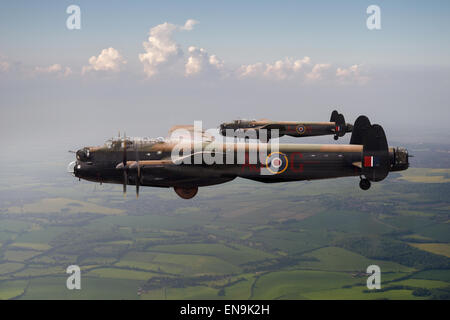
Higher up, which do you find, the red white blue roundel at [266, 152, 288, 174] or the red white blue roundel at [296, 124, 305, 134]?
the red white blue roundel at [296, 124, 305, 134]

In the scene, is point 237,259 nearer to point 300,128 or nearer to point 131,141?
point 300,128

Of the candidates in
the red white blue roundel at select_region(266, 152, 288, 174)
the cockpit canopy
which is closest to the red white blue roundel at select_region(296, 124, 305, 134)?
the red white blue roundel at select_region(266, 152, 288, 174)

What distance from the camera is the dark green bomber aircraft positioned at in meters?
30.0

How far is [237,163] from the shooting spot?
105 feet

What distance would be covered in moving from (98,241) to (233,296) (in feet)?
250

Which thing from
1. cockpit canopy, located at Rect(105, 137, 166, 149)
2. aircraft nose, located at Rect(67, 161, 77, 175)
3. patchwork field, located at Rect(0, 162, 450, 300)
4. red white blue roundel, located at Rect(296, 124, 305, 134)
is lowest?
patchwork field, located at Rect(0, 162, 450, 300)

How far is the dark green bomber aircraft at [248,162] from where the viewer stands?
98.4 feet

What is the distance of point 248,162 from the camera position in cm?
3178

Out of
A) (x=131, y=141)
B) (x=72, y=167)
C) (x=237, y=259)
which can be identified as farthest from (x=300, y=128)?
(x=237, y=259)

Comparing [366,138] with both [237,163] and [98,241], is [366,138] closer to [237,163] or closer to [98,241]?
[237,163]

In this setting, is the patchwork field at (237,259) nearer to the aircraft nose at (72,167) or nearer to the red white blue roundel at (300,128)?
the red white blue roundel at (300,128)

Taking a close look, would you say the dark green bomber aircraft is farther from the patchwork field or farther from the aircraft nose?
the patchwork field

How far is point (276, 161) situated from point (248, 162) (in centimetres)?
214

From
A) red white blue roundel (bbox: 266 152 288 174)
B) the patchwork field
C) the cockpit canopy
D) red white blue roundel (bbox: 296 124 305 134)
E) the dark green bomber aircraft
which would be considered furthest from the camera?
the patchwork field
